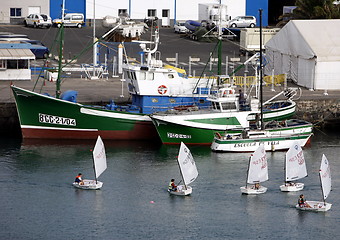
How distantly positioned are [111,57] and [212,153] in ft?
99.4

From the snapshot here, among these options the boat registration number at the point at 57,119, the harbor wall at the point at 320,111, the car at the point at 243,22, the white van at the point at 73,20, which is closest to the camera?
the boat registration number at the point at 57,119

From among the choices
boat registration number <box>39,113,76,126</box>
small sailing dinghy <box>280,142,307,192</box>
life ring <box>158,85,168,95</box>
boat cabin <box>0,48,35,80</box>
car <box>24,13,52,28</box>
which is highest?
car <box>24,13,52,28</box>

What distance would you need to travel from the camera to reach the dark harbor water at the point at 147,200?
48219mm

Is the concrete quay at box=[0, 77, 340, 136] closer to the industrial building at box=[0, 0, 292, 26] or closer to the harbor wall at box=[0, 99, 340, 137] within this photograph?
the harbor wall at box=[0, 99, 340, 137]

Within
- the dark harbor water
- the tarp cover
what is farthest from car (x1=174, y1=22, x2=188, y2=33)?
the dark harbor water

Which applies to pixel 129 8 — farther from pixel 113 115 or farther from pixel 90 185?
pixel 90 185

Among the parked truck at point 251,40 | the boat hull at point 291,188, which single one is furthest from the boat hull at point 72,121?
the parked truck at point 251,40

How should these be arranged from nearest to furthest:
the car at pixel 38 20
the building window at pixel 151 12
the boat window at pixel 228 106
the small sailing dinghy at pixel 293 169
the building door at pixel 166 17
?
the small sailing dinghy at pixel 293 169 → the boat window at pixel 228 106 → the car at pixel 38 20 → the building window at pixel 151 12 → the building door at pixel 166 17

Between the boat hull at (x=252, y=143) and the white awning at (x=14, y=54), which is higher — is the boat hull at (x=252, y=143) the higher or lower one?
the lower one

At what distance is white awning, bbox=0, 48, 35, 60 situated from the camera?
3056 inches

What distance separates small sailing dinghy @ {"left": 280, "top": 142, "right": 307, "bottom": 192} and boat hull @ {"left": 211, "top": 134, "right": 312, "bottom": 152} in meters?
8.77

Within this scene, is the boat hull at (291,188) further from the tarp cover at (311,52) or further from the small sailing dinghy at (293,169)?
the tarp cover at (311,52)

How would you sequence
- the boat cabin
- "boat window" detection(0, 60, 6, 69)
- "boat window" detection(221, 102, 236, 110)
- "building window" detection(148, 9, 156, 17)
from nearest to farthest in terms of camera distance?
"boat window" detection(221, 102, 236, 110), the boat cabin, "boat window" detection(0, 60, 6, 69), "building window" detection(148, 9, 156, 17)

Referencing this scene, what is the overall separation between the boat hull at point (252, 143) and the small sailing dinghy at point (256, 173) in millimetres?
8880
